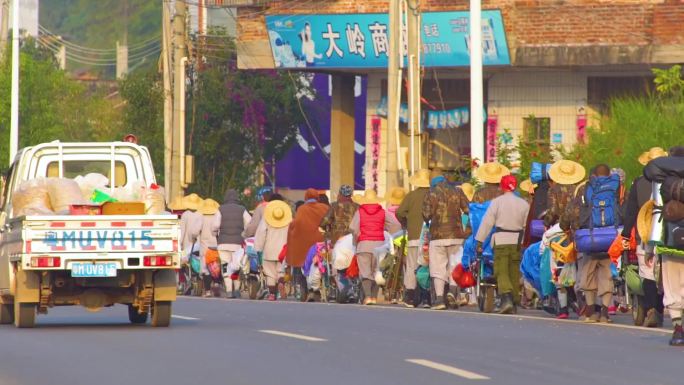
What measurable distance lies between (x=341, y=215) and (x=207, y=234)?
5.50m

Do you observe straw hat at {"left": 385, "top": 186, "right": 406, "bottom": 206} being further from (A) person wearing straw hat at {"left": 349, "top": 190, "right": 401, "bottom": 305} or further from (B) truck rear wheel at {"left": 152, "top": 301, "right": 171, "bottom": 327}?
(B) truck rear wheel at {"left": 152, "top": 301, "right": 171, "bottom": 327}

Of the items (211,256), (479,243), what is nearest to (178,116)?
(211,256)

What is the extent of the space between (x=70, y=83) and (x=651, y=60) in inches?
1684

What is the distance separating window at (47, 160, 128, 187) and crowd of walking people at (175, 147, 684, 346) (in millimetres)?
4768

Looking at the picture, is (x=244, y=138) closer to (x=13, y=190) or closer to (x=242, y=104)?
(x=242, y=104)

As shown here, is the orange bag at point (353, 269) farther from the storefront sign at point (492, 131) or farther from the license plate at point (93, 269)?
the storefront sign at point (492, 131)

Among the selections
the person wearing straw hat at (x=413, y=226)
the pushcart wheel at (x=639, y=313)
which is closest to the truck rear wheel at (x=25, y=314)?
the pushcart wheel at (x=639, y=313)

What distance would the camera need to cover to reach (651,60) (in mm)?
41125

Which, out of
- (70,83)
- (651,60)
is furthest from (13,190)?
(70,83)

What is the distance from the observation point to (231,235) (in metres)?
35.1

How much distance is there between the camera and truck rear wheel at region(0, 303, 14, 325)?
23.8 meters

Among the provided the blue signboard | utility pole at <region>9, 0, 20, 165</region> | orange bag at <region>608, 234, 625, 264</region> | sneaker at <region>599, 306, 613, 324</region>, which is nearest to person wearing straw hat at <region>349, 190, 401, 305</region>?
sneaker at <region>599, 306, 613, 324</region>

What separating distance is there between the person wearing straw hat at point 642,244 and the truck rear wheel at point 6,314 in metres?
7.44

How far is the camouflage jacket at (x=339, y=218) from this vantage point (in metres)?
30.8
